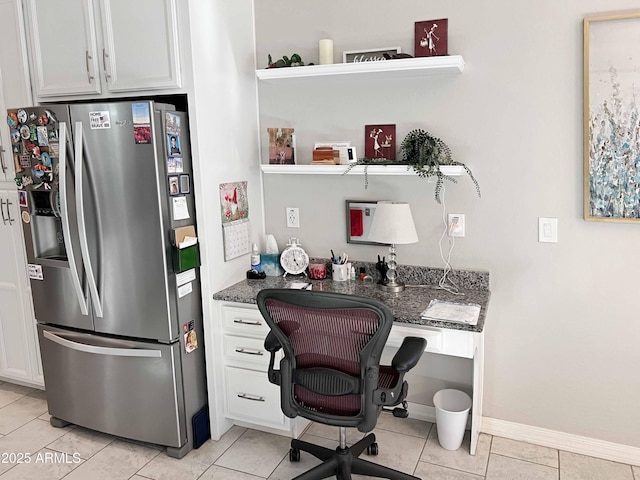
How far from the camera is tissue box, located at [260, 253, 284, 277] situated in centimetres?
304

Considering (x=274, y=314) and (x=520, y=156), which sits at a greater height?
(x=520, y=156)

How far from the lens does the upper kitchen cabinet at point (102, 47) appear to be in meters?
2.53

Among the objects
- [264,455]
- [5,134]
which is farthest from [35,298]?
[264,455]

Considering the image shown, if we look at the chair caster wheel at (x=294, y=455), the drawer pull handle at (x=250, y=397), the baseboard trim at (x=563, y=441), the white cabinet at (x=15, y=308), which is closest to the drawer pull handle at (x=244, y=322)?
the drawer pull handle at (x=250, y=397)

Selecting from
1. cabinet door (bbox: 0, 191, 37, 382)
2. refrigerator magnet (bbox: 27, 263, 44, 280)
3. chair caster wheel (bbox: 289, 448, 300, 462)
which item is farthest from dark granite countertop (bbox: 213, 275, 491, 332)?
cabinet door (bbox: 0, 191, 37, 382)

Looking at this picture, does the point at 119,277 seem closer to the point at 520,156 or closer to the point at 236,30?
the point at 236,30

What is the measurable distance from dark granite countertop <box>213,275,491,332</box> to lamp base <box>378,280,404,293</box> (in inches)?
0.9

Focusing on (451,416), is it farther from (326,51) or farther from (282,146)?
(326,51)

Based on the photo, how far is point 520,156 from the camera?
2551 millimetres

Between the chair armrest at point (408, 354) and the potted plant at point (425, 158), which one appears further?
the potted plant at point (425, 158)

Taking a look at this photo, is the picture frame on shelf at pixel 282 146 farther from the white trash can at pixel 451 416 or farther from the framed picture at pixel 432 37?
the white trash can at pixel 451 416

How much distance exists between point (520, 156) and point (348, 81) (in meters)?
0.93

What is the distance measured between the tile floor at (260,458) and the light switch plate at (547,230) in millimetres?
1024

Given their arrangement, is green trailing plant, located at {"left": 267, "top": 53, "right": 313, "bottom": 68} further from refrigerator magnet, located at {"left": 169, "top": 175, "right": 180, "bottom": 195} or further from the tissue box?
the tissue box
